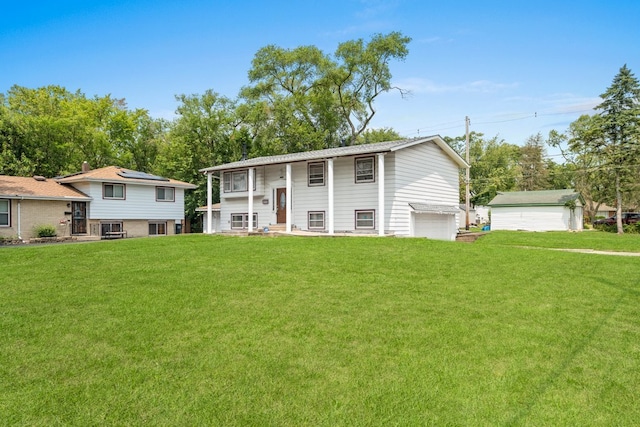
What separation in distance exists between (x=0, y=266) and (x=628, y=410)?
39.7 feet

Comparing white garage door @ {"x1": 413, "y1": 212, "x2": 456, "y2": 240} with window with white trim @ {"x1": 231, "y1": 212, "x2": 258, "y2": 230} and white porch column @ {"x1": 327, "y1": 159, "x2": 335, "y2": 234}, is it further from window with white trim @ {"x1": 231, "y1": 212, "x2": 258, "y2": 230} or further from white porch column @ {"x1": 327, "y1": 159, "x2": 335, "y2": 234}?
window with white trim @ {"x1": 231, "y1": 212, "x2": 258, "y2": 230}

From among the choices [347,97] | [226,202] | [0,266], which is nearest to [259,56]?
[347,97]

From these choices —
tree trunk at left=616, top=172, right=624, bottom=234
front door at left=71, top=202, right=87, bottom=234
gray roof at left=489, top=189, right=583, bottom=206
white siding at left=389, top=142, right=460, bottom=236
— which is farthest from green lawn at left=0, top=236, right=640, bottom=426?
gray roof at left=489, top=189, right=583, bottom=206

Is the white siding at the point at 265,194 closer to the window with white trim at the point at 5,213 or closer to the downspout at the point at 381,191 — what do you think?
the downspout at the point at 381,191

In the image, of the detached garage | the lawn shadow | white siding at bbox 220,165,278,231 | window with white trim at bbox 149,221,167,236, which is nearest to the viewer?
the lawn shadow

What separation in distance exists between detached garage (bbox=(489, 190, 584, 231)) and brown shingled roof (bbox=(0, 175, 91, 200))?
33930 millimetres

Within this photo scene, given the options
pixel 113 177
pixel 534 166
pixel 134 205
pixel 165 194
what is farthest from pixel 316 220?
pixel 534 166

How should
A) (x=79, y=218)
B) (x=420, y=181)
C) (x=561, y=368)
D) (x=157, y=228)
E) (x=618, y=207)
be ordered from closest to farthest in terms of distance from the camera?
(x=561, y=368) → (x=420, y=181) → (x=79, y=218) → (x=618, y=207) → (x=157, y=228)

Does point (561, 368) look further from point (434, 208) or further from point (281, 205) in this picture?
point (281, 205)

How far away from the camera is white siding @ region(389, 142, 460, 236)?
57.8 ft

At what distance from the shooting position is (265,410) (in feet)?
11.8

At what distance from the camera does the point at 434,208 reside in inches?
759

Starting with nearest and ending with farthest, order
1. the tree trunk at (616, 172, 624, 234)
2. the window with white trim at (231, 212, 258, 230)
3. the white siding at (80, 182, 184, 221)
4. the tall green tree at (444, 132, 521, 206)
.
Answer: the window with white trim at (231, 212, 258, 230)
the white siding at (80, 182, 184, 221)
the tree trunk at (616, 172, 624, 234)
the tall green tree at (444, 132, 521, 206)

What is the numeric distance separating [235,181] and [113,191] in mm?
10968
